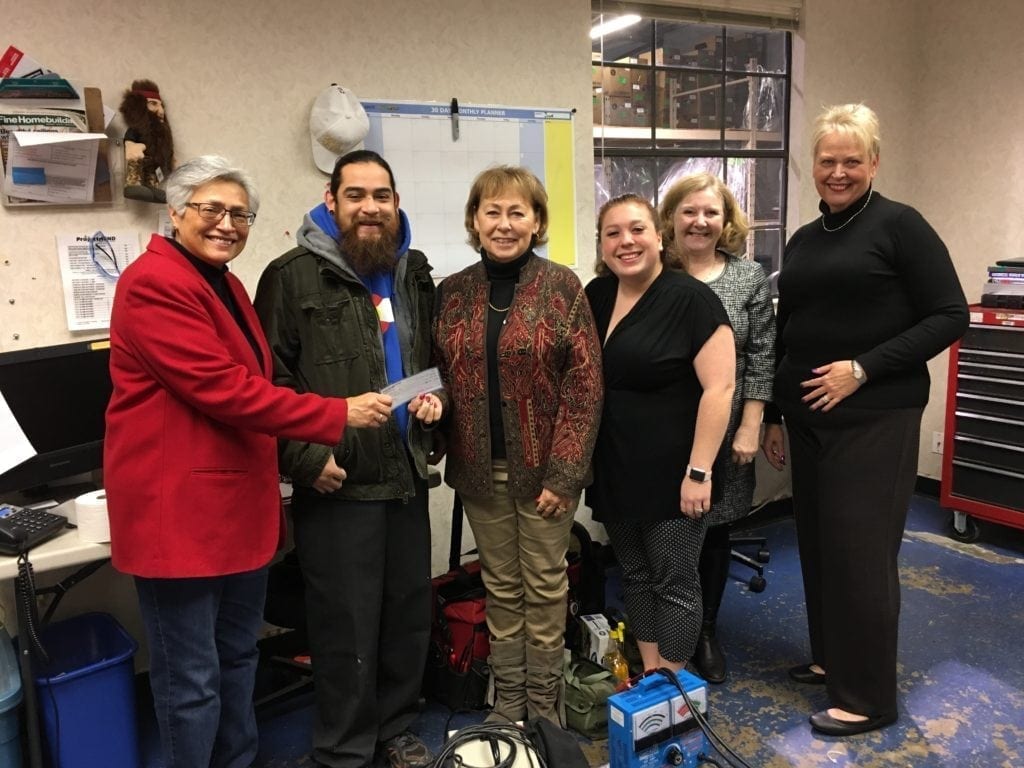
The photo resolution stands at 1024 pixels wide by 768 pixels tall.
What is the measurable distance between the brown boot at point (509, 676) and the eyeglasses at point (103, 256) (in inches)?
59.1

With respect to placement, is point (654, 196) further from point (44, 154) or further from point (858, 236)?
point (44, 154)

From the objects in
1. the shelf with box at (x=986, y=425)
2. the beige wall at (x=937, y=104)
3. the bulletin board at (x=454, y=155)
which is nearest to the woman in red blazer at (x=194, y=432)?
the bulletin board at (x=454, y=155)

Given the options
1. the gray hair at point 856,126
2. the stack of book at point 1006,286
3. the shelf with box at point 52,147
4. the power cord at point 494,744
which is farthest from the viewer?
the stack of book at point 1006,286

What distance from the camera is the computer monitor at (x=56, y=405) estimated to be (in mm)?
1865

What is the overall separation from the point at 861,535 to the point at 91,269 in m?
2.22

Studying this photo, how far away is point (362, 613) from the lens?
1.83 metres

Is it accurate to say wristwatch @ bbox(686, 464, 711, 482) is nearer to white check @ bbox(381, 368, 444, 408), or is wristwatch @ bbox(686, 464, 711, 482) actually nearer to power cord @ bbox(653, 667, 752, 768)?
power cord @ bbox(653, 667, 752, 768)

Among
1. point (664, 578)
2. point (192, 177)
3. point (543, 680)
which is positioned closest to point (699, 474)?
point (664, 578)

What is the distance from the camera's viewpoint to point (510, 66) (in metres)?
2.73

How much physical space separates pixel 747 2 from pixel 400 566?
2.79m

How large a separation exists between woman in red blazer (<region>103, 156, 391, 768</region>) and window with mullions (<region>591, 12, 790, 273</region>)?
1906 millimetres

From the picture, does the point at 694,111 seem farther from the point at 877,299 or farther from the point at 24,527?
the point at 24,527

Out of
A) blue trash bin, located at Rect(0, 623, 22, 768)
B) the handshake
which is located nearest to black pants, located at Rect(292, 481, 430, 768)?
the handshake

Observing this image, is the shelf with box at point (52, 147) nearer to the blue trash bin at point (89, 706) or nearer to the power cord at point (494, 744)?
the blue trash bin at point (89, 706)
